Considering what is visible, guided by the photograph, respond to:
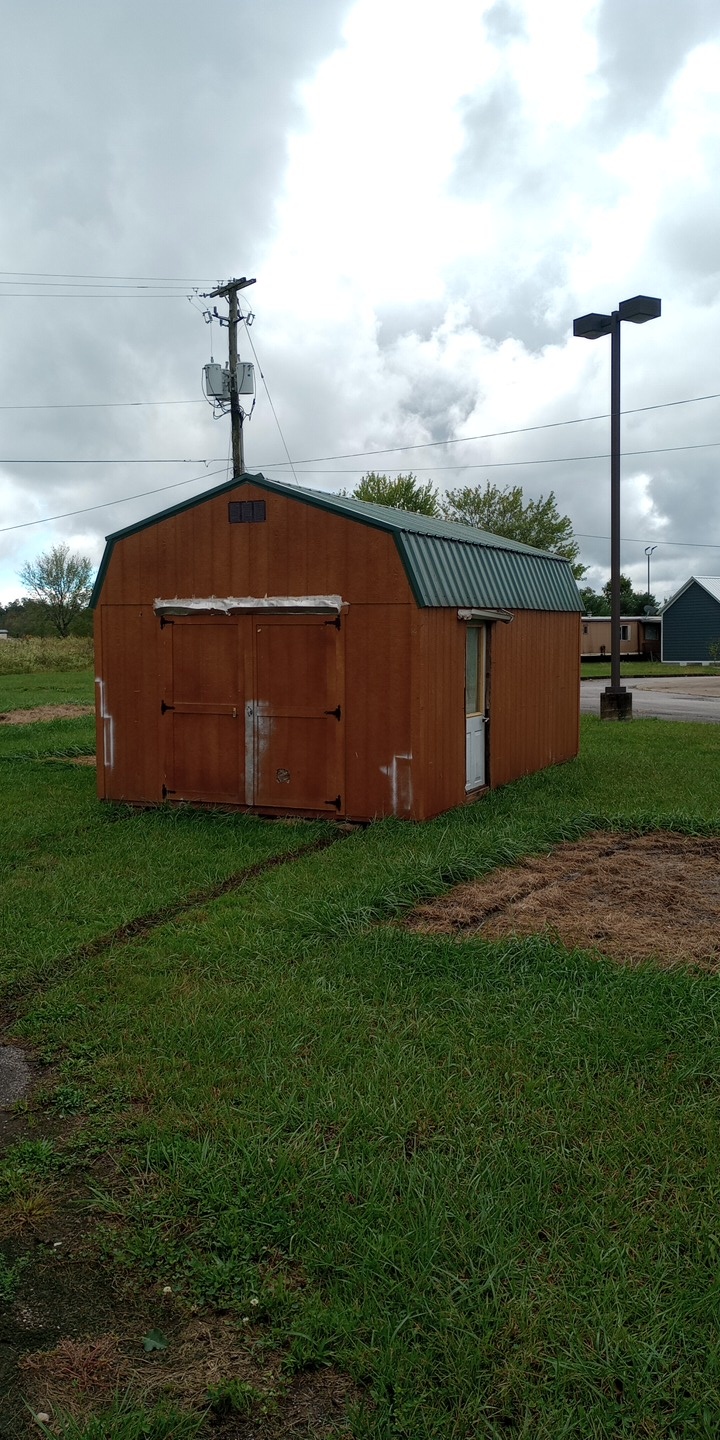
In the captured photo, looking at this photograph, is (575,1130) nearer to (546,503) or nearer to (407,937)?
(407,937)

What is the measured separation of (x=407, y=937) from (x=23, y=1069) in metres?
2.24

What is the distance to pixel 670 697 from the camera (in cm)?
2656

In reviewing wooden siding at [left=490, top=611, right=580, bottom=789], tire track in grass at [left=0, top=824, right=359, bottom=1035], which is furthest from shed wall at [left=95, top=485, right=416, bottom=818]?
wooden siding at [left=490, top=611, right=580, bottom=789]

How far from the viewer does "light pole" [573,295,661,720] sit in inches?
690

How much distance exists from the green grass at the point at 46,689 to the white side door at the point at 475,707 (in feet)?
44.1

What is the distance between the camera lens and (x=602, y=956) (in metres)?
5.62

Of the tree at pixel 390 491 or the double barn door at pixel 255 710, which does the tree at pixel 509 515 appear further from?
the double barn door at pixel 255 710

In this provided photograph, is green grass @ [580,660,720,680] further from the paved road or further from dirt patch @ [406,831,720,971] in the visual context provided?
dirt patch @ [406,831,720,971]

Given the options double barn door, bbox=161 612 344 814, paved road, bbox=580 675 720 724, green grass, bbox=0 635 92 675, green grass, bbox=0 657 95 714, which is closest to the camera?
double barn door, bbox=161 612 344 814

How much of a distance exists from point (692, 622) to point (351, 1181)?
48.1m

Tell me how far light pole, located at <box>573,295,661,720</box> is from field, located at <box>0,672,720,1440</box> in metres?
13.8

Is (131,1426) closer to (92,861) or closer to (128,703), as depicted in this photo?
(92,861)

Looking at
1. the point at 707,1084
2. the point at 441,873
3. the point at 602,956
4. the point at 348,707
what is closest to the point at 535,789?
the point at 348,707

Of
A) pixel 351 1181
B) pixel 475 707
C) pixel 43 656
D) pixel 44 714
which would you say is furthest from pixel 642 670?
pixel 351 1181
